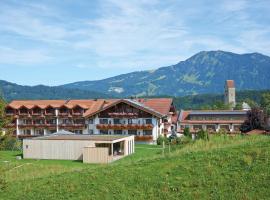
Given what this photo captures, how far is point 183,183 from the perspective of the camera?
1527 cm

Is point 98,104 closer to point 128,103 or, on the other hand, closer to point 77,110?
point 77,110

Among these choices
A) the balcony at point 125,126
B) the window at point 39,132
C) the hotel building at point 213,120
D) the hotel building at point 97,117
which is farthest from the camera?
the hotel building at point 213,120

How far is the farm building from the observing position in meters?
37.5

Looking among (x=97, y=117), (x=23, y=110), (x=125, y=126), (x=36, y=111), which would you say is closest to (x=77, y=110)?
(x=97, y=117)

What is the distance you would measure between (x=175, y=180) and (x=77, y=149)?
25.4 meters

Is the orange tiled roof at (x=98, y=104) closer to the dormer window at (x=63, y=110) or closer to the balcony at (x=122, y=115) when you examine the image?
the dormer window at (x=63, y=110)

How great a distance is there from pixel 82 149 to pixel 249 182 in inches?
1044

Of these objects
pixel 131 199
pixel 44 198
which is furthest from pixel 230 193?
pixel 44 198

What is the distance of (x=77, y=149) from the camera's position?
39.9m

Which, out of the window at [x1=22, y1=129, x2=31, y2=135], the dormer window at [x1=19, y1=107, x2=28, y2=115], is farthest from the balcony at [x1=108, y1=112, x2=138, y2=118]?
the dormer window at [x1=19, y1=107, x2=28, y2=115]

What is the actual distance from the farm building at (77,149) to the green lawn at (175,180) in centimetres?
1871

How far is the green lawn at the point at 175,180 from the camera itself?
1469cm

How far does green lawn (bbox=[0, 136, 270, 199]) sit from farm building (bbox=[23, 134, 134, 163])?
18713 mm

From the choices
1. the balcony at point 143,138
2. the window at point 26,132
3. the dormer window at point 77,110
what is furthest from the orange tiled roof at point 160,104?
the window at point 26,132
